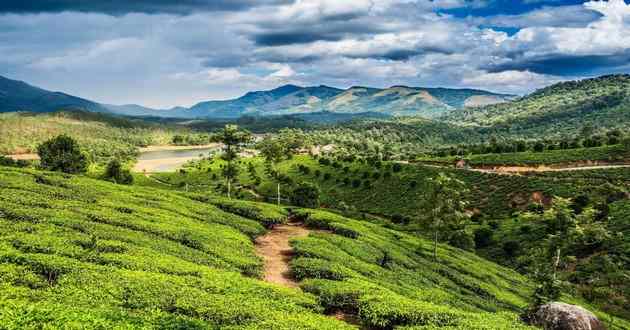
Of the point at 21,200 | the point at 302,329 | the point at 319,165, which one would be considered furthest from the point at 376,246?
the point at 319,165

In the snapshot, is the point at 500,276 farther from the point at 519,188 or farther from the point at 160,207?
the point at 519,188

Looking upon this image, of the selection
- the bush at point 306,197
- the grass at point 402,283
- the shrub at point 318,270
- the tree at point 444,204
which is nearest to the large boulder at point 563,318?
the grass at point 402,283

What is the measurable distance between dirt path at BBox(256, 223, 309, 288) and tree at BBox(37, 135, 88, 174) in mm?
72490

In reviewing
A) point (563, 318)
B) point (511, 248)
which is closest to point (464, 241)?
point (511, 248)

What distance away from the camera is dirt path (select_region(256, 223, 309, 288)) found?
30380mm

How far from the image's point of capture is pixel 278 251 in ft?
125

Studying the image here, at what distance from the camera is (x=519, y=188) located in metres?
98.9

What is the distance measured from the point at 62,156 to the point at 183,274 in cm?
9053

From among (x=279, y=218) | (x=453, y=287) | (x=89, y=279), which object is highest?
(x=89, y=279)

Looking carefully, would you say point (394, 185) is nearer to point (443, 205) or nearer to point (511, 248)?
point (511, 248)

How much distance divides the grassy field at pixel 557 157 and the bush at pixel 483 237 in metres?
55.2

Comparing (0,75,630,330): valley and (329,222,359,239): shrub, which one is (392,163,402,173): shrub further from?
(329,222,359,239): shrub

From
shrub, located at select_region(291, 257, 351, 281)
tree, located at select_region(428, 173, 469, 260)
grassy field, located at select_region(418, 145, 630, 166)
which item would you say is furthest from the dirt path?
grassy field, located at select_region(418, 145, 630, 166)

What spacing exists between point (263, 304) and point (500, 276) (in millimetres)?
40352
